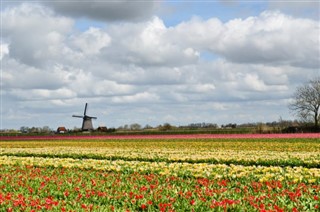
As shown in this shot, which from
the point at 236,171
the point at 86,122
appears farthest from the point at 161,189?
the point at 86,122

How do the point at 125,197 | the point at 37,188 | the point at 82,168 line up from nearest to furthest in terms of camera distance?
the point at 125,197 → the point at 37,188 → the point at 82,168

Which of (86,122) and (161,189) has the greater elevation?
(86,122)

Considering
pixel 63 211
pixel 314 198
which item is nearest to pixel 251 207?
pixel 314 198

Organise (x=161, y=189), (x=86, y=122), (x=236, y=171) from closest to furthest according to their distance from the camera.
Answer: (x=161, y=189), (x=236, y=171), (x=86, y=122)

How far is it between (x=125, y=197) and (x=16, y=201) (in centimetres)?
253

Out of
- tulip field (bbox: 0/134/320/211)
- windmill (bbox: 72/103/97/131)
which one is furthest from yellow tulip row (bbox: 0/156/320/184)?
windmill (bbox: 72/103/97/131)

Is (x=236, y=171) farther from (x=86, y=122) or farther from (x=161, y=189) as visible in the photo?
(x=86, y=122)

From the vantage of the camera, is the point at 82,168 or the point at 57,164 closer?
the point at 82,168

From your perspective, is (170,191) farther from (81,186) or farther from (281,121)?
(281,121)

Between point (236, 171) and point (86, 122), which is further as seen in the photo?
point (86, 122)

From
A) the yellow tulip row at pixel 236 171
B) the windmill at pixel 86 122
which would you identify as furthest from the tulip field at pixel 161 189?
the windmill at pixel 86 122

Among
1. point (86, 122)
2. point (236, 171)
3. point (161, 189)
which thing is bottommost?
point (161, 189)

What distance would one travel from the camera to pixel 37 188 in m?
13.2

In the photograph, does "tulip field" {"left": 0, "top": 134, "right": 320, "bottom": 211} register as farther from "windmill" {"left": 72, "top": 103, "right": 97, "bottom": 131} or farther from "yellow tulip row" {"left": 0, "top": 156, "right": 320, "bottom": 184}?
"windmill" {"left": 72, "top": 103, "right": 97, "bottom": 131}
